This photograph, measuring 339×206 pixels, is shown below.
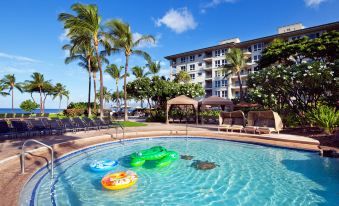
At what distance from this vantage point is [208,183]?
252 inches

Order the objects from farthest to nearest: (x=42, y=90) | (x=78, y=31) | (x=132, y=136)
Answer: (x=42, y=90), (x=78, y=31), (x=132, y=136)

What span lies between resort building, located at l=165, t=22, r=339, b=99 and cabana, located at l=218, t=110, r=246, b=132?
27.1m

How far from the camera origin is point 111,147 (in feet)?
36.3

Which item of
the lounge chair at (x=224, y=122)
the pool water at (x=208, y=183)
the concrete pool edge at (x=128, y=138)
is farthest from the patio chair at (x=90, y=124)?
the lounge chair at (x=224, y=122)

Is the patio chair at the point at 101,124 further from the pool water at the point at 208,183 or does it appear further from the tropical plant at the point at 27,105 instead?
the tropical plant at the point at 27,105

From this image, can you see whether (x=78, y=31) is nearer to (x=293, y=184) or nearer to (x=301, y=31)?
(x=293, y=184)

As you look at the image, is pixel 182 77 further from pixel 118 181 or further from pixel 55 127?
pixel 118 181

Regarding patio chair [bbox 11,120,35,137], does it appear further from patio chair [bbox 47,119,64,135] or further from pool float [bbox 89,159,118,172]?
pool float [bbox 89,159,118,172]

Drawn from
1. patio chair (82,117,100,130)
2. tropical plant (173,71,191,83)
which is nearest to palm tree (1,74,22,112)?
tropical plant (173,71,191,83)

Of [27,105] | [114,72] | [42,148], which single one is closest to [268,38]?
[114,72]

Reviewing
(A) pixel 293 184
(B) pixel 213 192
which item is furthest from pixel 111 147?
(A) pixel 293 184

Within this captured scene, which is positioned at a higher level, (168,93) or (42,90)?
(42,90)

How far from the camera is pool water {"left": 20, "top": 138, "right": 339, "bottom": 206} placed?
5.24 meters

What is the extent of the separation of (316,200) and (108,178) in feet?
18.2
